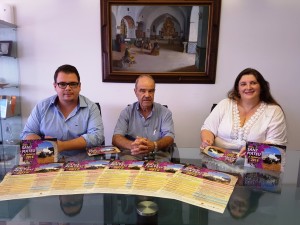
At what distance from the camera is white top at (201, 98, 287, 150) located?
1774 mm

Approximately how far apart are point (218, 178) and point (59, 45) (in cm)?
229

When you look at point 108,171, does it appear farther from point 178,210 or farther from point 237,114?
point 237,114

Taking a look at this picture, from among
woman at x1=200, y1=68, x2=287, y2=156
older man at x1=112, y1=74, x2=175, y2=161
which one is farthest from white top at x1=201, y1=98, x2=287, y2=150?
older man at x1=112, y1=74, x2=175, y2=161

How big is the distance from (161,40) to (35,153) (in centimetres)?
188

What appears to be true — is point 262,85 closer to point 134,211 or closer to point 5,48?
point 134,211

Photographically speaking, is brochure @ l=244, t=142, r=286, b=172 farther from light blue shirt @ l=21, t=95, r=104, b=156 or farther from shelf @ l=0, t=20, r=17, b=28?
shelf @ l=0, t=20, r=17, b=28

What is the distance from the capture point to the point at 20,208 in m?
0.93

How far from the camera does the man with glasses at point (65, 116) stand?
5.72 feet

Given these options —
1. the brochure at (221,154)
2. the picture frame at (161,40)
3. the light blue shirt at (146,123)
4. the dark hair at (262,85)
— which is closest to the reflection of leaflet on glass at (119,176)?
the brochure at (221,154)

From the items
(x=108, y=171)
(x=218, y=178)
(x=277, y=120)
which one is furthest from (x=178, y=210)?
(x=277, y=120)

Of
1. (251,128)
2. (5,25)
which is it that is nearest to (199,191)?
(251,128)

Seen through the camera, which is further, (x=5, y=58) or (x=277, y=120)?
(x=5, y=58)

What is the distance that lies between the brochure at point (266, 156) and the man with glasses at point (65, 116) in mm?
982

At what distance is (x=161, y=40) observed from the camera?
270cm
